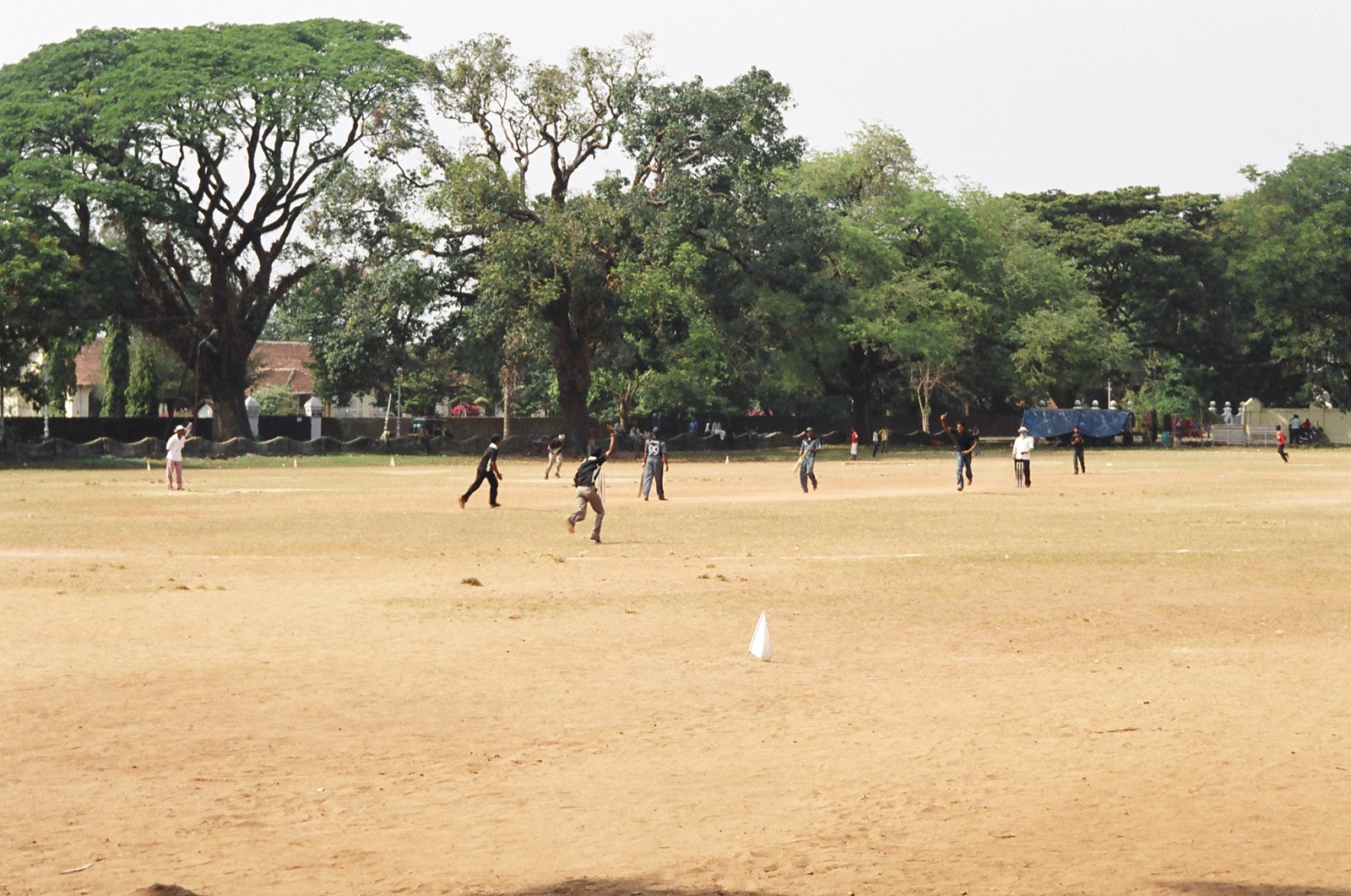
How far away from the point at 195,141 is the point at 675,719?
197ft

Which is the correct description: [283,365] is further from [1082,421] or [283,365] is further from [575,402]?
[1082,421]

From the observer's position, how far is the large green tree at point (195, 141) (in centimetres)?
6259

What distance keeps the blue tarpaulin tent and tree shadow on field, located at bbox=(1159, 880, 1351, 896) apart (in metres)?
85.1

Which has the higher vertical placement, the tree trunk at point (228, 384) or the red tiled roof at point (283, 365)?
the red tiled roof at point (283, 365)

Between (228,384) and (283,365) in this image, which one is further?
(283,365)

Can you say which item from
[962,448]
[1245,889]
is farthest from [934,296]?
[1245,889]

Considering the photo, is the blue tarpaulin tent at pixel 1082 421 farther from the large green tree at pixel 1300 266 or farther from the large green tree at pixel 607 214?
the large green tree at pixel 607 214

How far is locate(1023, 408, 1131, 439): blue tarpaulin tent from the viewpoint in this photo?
297 ft

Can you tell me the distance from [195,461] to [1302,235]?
2402 inches

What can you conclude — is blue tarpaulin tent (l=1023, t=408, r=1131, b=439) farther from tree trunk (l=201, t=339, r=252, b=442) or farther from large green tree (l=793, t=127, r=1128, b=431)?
tree trunk (l=201, t=339, r=252, b=442)

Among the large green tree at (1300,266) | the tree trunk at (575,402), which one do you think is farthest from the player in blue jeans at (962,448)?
the large green tree at (1300,266)

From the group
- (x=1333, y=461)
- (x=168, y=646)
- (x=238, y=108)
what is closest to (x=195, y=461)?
(x=238, y=108)

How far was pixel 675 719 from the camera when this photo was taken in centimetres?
1104

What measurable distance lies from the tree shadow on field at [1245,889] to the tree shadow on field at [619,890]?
5.92 feet
